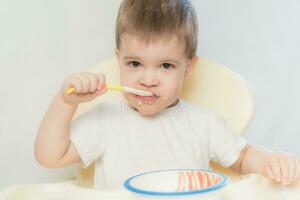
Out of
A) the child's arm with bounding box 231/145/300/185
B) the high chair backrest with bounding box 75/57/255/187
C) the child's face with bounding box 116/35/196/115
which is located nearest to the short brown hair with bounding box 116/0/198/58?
the child's face with bounding box 116/35/196/115

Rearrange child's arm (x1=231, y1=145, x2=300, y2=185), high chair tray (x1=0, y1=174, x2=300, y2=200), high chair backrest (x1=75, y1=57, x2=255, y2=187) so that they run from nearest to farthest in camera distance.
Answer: high chair tray (x1=0, y1=174, x2=300, y2=200)
child's arm (x1=231, y1=145, x2=300, y2=185)
high chair backrest (x1=75, y1=57, x2=255, y2=187)

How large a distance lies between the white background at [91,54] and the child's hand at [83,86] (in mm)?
293

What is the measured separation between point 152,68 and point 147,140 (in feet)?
0.48

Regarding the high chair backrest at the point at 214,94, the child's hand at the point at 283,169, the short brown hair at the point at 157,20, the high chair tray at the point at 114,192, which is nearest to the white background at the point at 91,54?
the high chair backrest at the point at 214,94

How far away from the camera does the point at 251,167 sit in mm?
995

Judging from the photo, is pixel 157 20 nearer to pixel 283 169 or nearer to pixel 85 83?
pixel 85 83

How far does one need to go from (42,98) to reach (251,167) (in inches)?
19.4

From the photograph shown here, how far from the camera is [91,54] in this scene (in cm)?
124

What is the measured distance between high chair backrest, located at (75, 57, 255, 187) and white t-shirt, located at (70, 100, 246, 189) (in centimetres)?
5

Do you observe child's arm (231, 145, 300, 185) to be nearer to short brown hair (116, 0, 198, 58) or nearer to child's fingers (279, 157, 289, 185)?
child's fingers (279, 157, 289, 185)

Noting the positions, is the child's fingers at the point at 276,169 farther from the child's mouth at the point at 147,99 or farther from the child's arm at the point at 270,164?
the child's mouth at the point at 147,99

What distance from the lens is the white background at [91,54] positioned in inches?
43.9

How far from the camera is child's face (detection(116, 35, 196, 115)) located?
928mm

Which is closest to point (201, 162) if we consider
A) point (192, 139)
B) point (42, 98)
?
point (192, 139)
